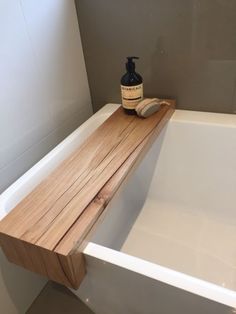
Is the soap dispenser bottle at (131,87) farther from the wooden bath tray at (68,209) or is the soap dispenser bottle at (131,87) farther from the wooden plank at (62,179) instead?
the wooden bath tray at (68,209)

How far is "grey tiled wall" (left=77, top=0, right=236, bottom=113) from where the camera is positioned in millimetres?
979

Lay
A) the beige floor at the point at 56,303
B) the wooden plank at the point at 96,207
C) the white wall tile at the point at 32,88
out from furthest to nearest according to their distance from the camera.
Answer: the beige floor at the point at 56,303, the white wall tile at the point at 32,88, the wooden plank at the point at 96,207

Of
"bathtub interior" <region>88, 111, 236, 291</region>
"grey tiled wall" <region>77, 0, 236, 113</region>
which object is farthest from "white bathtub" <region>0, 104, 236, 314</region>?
"grey tiled wall" <region>77, 0, 236, 113</region>

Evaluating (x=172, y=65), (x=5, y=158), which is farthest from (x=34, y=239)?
(x=172, y=65)

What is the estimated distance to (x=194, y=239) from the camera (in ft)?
3.70

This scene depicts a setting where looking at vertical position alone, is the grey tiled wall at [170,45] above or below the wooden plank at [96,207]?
above

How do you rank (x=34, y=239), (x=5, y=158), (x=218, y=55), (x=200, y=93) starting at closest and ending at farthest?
(x=34, y=239) < (x=5, y=158) < (x=218, y=55) < (x=200, y=93)

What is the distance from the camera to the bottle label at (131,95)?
1035mm

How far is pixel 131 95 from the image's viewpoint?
3.45 feet

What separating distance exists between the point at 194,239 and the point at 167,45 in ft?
2.70

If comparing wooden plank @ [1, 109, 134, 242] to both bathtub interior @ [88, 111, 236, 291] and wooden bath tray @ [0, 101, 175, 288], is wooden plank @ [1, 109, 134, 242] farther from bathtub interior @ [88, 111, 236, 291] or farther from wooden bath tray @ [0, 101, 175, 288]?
bathtub interior @ [88, 111, 236, 291]

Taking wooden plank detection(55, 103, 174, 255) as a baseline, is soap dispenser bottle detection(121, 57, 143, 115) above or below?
above

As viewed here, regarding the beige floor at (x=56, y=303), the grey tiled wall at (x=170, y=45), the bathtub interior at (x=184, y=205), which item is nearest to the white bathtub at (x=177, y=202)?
the bathtub interior at (x=184, y=205)

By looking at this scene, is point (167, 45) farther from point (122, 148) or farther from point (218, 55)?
point (122, 148)
